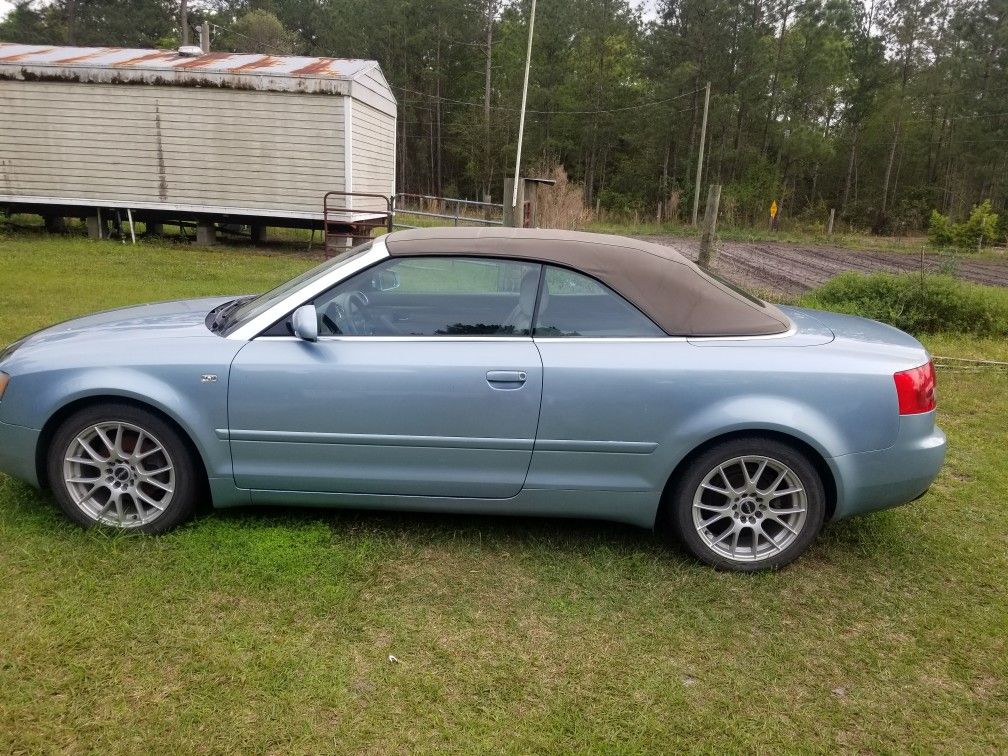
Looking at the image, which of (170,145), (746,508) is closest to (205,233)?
(170,145)

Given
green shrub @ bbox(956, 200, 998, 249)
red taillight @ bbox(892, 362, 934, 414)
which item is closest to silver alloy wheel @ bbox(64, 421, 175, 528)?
red taillight @ bbox(892, 362, 934, 414)

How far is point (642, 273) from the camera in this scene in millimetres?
3486

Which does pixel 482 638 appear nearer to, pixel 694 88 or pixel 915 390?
pixel 915 390

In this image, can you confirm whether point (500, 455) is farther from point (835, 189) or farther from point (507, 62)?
point (835, 189)

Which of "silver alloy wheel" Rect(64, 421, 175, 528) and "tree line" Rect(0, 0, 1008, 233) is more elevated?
"tree line" Rect(0, 0, 1008, 233)

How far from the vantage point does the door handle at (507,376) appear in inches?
128

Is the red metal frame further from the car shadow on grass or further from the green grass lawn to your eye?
the green grass lawn

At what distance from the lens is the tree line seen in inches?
1668

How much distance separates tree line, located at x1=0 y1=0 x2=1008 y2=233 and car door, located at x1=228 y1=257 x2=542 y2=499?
1616 inches

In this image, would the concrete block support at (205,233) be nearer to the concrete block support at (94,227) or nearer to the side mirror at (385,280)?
the concrete block support at (94,227)

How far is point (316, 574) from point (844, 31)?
51650 mm

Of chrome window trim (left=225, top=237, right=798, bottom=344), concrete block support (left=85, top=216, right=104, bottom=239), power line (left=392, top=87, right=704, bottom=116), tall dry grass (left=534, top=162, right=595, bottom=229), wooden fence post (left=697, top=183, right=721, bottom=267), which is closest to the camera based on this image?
chrome window trim (left=225, top=237, right=798, bottom=344)

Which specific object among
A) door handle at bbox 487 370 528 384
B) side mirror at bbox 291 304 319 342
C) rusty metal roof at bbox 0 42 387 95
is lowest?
door handle at bbox 487 370 528 384

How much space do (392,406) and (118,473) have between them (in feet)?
Answer: 4.34
